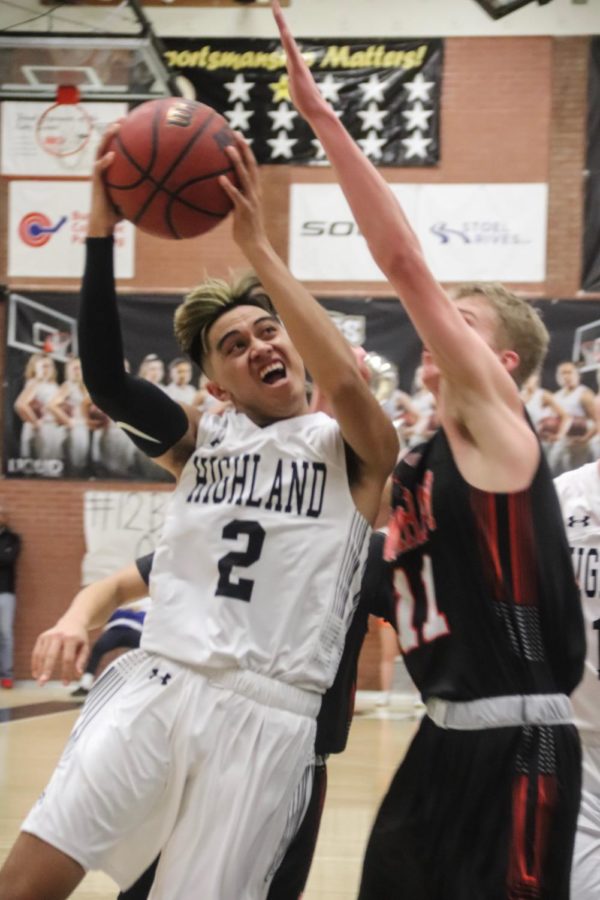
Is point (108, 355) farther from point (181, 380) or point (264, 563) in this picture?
point (181, 380)

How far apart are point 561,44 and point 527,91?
617 mm

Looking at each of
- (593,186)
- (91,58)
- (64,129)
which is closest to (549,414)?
(593,186)

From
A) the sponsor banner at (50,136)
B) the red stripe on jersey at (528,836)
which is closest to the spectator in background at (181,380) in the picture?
the sponsor banner at (50,136)

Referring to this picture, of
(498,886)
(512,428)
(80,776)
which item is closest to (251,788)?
(80,776)

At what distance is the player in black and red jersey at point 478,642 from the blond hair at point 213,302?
2.57 ft

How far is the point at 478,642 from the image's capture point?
2.30m

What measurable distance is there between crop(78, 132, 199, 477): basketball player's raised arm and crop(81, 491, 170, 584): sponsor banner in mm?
9093

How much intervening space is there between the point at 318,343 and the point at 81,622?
0.95 metres

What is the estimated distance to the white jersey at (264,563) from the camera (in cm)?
268

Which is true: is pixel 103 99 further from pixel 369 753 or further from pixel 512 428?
pixel 512 428

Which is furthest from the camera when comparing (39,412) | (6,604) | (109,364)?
(39,412)

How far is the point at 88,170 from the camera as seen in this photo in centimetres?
1228

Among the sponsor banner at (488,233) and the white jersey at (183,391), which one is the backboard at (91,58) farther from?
the sponsor banner at (488,233)

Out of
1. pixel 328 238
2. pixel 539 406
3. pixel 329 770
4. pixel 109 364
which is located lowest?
pixel 329 770
